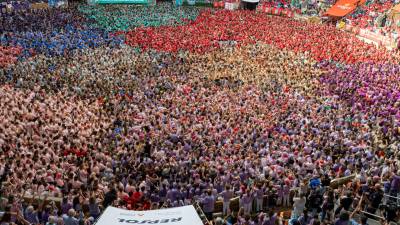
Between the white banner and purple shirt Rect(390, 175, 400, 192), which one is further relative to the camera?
purple shirt Rect(390, 175, 400, 192)

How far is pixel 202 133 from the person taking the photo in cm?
1673

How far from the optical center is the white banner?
862cm

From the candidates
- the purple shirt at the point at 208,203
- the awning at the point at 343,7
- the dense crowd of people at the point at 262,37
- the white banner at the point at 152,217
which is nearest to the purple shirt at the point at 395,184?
the purple shirt at the point at 208,203

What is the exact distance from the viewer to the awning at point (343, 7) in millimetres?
47438

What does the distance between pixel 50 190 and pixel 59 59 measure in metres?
16.3

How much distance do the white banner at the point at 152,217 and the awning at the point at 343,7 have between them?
43119 millimetres

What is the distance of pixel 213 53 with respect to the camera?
30.8m

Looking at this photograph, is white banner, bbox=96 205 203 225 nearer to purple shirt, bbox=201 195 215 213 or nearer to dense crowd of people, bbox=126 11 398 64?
purple shirt, bbox=201 195 215 213

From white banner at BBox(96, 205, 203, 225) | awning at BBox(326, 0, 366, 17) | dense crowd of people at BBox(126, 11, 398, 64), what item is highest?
awning at BBox(326, 0, 366, 17)

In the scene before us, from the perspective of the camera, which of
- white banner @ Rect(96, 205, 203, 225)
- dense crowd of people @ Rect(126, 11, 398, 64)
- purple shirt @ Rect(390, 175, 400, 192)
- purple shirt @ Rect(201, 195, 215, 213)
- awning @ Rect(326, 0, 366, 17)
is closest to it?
white banner @ Rect(96, 205, 203, 225)

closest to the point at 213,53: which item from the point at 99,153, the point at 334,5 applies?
the point at 99,153

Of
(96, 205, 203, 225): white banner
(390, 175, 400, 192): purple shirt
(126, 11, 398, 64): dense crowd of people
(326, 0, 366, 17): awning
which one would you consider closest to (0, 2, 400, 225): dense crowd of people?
(390, 175, 400, 192): purple shirt

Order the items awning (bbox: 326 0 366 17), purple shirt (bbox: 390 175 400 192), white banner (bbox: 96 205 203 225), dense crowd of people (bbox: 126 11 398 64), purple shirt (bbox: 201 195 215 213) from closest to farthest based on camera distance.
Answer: white banner (bbox: 96 205 203 225), purple shirt (bbox: 201 195 215 213), purple shirt (bbox: 390 175 400 192), dense crowd of people (bbox: 126 11 398 64), awning (bbox: 326 0 366 17)

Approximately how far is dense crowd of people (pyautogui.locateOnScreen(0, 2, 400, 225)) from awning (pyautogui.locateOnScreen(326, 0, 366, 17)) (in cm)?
1761
